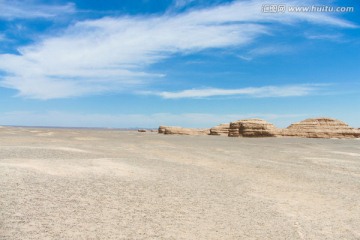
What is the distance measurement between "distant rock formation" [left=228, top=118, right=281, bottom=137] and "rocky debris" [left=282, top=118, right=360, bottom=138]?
4.15 m

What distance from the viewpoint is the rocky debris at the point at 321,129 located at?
6656 cm

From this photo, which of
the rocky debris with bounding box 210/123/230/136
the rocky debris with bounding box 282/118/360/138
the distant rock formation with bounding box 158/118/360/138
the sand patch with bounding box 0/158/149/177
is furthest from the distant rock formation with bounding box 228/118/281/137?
the sand patch with bounding box 0/158/149/177

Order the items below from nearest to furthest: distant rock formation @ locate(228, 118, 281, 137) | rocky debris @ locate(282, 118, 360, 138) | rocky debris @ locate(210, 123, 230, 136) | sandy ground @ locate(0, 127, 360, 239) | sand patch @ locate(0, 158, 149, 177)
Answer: sandy ground @ locate(0, 127, 360, 239), sand patch @ locate(0, 158, 149, 177), distant rock formation @ locate(228, 118, 281, 137), rocky debris @ locate(282, 118, 360, 138), rocky debris @ locate(210, 123, 230, 136)

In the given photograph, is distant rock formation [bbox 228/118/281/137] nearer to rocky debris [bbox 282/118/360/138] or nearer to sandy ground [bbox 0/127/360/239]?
rocky debris [bbox 282/118/360/138]

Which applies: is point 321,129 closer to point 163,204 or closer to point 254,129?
point 254,129

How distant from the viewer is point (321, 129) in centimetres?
6794

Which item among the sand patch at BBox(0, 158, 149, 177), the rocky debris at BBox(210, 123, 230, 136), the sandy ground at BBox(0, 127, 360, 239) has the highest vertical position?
the rocky debris at BBox(210, 123, 230, 136)

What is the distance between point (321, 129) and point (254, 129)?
1488 cm

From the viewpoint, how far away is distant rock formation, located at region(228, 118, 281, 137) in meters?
64.4

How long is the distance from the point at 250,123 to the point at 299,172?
165 ft

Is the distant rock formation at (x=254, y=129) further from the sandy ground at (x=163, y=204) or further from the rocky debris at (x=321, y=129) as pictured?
the sandy ground at (x=163, y=204)

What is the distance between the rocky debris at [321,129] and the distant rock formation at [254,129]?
13.6 ft

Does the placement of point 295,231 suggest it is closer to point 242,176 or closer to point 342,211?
point 342,211

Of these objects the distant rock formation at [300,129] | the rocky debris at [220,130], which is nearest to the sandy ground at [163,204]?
the distant rock formation at [300,129]
